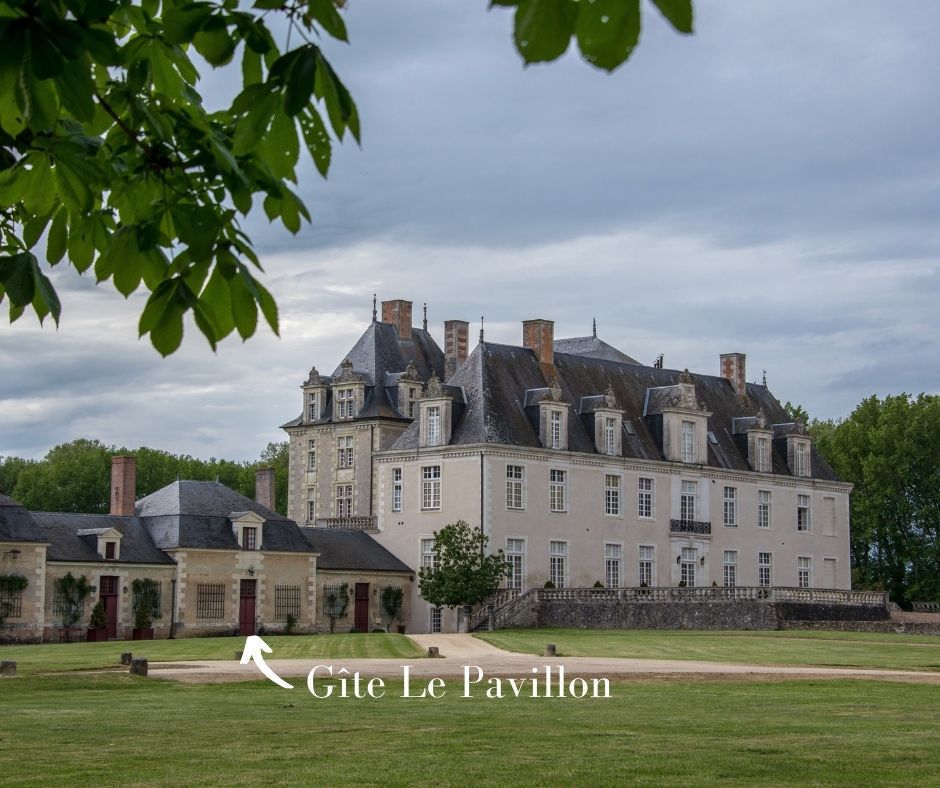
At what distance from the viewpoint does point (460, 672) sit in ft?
73.6

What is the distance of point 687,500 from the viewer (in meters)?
51.2

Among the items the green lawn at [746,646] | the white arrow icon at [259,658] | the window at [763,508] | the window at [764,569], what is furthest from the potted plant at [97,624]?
the window at [763,508]

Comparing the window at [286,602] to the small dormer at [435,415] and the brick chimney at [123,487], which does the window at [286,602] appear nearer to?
the brick chimney at [123,487]

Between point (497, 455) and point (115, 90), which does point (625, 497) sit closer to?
point (497, 455)

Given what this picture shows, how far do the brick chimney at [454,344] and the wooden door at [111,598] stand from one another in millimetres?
16436

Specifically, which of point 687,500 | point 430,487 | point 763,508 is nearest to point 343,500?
point 430,487

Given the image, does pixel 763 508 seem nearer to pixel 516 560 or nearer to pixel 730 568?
pixel 730 568

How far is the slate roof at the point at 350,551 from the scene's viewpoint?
1809 inches

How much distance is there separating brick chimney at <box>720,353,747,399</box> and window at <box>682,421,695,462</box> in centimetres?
595

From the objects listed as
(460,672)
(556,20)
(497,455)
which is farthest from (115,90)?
(497,455)

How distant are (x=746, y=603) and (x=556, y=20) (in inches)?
1566

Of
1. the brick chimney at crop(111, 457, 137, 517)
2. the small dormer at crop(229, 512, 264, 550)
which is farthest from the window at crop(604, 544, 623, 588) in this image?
the brick chimney at crop(111, 457, 137, 517)

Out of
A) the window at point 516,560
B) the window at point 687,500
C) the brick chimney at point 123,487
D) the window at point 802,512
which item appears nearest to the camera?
the brick chimney at point 123,487

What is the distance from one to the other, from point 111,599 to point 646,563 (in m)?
18.0
